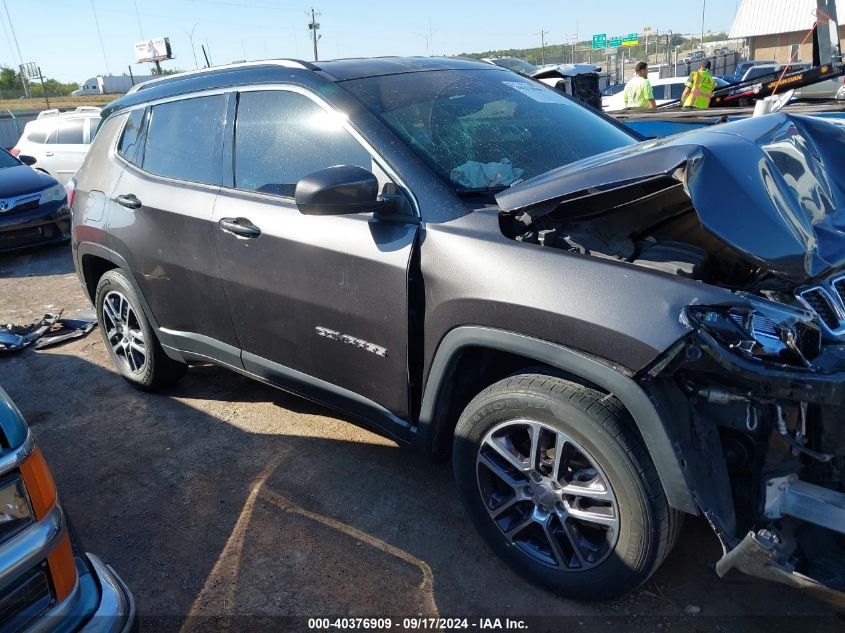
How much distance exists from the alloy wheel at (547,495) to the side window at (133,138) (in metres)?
2.73

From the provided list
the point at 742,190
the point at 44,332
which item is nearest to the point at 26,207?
the point at 44,332

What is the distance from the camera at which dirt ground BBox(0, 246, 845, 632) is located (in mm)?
2480

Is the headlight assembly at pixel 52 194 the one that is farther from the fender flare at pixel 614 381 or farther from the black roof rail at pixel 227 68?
the fender flare at pixel 614 381

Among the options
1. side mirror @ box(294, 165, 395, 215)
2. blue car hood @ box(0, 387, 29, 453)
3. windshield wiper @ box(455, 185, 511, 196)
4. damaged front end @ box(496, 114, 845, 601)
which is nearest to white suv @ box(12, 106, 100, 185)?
side mirror @ box(294, 165, 395, 215)

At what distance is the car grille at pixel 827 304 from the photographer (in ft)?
6.94

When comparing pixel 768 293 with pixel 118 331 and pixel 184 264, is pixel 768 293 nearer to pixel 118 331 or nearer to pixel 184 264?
pixel 184 264

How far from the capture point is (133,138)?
4027 mm

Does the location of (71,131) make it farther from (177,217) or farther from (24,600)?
(24,600)

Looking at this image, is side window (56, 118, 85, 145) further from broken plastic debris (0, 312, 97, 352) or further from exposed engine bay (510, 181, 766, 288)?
exposed engine bay (510, 181, 766, 288)

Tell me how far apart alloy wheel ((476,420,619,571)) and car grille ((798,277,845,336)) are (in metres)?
0.83

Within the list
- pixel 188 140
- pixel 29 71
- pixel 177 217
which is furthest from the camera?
pixel 29 71

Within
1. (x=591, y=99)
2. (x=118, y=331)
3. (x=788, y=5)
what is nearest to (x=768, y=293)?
(x=118, y=331)

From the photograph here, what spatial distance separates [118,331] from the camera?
14.5ft

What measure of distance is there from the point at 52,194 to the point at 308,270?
24.4ft
